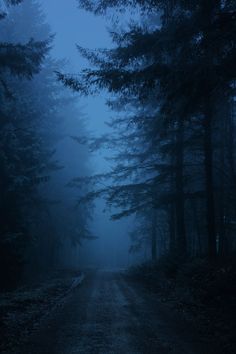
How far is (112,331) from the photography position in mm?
10492

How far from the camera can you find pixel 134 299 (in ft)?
54.1

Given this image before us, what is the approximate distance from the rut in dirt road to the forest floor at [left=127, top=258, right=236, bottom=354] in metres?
0.50

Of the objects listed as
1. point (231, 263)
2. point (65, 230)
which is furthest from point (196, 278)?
point (65, 230)

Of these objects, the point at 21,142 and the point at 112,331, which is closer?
the point at 112,331

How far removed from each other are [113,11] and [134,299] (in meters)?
11.0

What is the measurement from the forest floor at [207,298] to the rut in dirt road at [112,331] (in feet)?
1.63

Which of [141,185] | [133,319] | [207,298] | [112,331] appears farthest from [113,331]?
[141,185]

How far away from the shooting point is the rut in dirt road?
893cm

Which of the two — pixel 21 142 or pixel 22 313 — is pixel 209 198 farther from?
pixel 21 142

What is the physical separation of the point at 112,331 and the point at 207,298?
4.41 meters

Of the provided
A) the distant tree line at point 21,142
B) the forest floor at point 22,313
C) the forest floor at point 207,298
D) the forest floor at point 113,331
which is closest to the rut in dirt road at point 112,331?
the forest floor at point 113,331

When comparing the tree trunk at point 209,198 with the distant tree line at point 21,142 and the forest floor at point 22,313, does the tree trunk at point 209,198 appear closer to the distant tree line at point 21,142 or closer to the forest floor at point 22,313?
the forest floor at point 22,313

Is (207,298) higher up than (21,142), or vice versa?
(21,142)

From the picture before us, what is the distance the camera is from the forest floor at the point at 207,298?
33.0 ft
